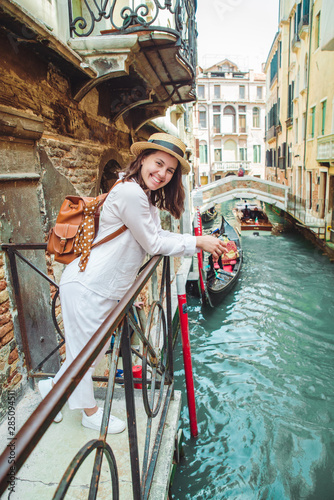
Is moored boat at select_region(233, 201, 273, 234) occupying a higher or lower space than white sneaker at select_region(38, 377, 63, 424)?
lower

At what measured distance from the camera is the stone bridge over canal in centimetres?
1847

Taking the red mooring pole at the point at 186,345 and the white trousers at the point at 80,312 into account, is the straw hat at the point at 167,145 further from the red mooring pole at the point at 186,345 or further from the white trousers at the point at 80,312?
the red mooring pole at the point at 186,345

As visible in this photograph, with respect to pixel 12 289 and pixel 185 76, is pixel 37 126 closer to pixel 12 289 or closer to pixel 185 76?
pixel 12 289

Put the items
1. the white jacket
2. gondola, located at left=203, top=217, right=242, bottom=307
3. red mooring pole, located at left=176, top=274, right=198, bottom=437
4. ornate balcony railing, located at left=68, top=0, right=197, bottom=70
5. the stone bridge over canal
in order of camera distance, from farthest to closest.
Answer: the stone bridge over canal, gondola, located at left=203, top=217, right=242, bottom=307, red mooring pole, located at left=176, top=274, right=198, bottom=437, ornate balcony railing, located at left=68, top=0, right=197, bottom=70, the white jacket

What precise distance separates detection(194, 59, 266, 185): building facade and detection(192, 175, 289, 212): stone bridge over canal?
1642 cm

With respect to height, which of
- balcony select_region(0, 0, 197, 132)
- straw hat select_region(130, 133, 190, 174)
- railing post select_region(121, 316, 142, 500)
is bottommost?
railing post select_region(121, 316, 142, 500)

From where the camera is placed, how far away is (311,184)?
15336 mm

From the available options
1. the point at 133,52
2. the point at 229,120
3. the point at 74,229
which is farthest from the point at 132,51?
the point at 229,120

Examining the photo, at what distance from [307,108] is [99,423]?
637 inches

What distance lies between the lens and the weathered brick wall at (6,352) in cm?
231

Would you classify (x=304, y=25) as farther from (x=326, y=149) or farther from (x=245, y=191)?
(x=245, y=191)

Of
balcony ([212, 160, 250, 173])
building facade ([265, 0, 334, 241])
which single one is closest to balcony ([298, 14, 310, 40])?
building facade ([265, 0, 334, 241])

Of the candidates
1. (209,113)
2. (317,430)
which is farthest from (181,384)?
(209,113)

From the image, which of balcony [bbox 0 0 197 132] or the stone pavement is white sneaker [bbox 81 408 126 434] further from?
balcony [bbox 0 0 197 132]
